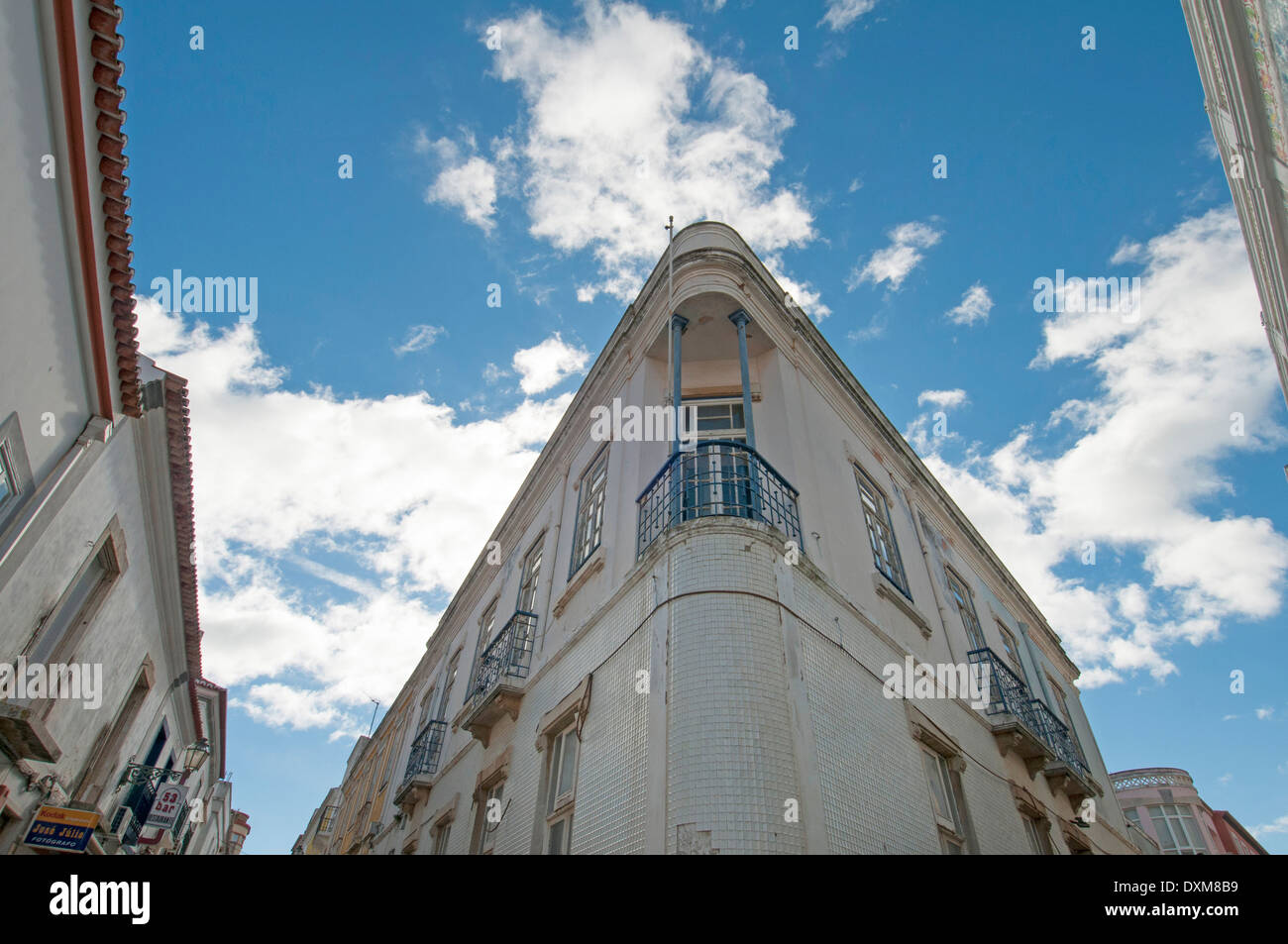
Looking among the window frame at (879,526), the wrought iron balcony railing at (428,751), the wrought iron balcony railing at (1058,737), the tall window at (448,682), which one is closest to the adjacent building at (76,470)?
the wrought iron balcony railing at (428,751)

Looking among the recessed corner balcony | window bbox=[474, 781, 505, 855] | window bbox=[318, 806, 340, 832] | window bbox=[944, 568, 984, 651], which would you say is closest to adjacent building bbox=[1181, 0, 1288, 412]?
window bbox=[944, 568, 984, 651]

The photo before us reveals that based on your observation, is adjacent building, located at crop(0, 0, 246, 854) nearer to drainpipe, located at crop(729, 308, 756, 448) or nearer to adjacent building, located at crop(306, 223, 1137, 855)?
adjacent building, located at crop(306, 223, 1137, 855)

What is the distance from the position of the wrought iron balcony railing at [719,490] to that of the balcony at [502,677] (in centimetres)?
288

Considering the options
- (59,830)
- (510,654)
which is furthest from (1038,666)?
(59,830)

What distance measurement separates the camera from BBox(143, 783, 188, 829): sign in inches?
490

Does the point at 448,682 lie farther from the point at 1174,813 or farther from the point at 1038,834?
the point at 1174,813

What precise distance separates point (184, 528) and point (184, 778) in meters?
6.85

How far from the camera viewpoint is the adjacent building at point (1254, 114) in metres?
6.87

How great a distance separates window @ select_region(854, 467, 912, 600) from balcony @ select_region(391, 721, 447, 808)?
8574 millimetres

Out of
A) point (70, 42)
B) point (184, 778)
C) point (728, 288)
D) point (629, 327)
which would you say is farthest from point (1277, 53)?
point (184, 778)

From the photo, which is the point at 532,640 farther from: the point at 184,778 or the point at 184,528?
the point at 184,778

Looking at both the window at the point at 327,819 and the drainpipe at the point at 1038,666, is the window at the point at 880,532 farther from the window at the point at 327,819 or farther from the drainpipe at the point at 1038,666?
the window at the point at 327,819

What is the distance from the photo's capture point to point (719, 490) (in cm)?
677

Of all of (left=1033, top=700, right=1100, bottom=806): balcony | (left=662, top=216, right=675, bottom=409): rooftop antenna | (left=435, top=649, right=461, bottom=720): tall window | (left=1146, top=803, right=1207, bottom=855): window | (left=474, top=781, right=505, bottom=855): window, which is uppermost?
(left=662, top=216, right=675, bottom=409): rooftop antenna
